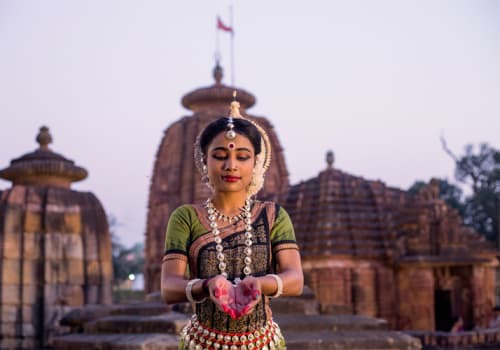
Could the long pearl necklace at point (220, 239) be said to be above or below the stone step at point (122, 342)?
above

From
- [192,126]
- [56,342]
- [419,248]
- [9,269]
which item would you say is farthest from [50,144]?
[192,126]

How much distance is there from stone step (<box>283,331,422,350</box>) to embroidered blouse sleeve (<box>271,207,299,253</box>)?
14.4 feet

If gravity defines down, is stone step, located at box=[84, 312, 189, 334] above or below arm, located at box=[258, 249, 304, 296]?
below

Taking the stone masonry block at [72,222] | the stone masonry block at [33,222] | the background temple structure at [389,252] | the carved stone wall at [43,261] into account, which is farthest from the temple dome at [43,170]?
the background temple structure at [389,252]

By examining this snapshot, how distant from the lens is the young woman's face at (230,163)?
3301 mm

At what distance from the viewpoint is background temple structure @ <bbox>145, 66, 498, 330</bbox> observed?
1838 centimetres

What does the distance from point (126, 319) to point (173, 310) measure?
564 mm

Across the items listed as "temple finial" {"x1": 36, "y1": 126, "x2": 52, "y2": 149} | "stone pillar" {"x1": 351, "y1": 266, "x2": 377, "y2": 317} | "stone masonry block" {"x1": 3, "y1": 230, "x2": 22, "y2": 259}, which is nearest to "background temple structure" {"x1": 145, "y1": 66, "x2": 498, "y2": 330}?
"stone pillar" {"x1": 351, "y1": 266, "x2": 377, "y2": 317}

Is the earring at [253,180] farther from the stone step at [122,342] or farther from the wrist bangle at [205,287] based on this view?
the stone step at [122,342]

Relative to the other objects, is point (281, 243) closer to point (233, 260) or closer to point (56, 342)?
point (233, 260)

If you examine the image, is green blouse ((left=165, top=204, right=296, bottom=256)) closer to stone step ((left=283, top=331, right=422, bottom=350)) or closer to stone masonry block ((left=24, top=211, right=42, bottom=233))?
stone step ((left=283, top=331, right=422, bottom=350))

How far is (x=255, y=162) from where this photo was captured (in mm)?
3438

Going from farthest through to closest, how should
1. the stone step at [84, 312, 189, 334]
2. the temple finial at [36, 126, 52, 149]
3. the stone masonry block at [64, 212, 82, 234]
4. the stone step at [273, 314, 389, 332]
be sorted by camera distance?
the temple finial at [36, 126, 52, 149], the stone masonry block at [64, 212, 82, 234], the stone step at [273, 314, 389, 332], the stone step at [84, 312, 189, 334]

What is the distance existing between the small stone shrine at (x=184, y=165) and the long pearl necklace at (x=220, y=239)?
2190cm
